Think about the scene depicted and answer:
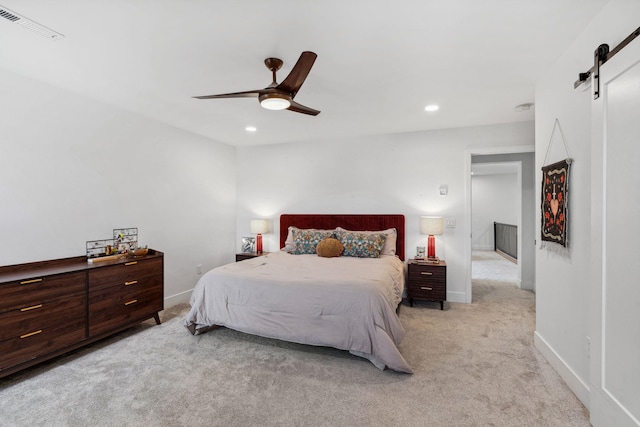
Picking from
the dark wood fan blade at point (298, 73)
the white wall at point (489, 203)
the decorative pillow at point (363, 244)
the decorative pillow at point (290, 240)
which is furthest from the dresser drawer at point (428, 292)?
the white wall at point (489, 203)

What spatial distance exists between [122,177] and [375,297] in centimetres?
322

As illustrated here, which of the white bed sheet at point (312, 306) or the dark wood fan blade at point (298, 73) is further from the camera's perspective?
the white bed sheet at point (312, 306)

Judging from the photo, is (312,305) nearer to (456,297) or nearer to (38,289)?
(38,289)

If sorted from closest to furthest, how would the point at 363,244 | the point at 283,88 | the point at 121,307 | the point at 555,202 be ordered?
1. the point at 283,88
2. the point at 555,202
3. the point at 121,307
4. the point at 363,244

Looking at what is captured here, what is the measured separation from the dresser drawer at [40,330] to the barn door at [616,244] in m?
3.82

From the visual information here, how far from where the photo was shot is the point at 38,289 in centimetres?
231

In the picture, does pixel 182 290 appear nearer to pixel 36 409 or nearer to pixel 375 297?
pixel 36 409

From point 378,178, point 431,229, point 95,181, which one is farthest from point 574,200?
point 95,181

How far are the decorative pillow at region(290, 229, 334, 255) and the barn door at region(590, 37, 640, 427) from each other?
303 cm

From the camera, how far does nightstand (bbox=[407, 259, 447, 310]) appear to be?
3.82 m

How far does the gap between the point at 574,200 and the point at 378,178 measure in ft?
8.92

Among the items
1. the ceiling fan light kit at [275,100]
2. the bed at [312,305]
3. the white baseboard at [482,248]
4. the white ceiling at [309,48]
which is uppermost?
the white ceiling at [309,48]

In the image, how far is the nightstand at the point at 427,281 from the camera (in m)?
3.82

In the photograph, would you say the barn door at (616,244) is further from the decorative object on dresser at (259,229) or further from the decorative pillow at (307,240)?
the decorative object on dresser at (259,229)
